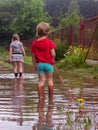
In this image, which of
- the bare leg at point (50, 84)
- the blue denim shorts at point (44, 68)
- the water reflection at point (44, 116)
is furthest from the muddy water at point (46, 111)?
the blue denim shorts at point (44, 68)

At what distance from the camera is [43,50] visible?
911 cm

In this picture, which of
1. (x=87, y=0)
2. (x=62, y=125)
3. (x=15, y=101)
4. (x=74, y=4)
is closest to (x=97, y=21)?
(x=15, y=101)

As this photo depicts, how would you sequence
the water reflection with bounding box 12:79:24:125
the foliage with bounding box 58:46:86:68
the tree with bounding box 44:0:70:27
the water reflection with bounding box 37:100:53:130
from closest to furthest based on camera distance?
the water reflection with bounding box 37:100:53:130
the water reflection with bounding box 12:79:24:125
the foliage with bounding box 58:46:86:68
the tree with bounding box 44:0:70:27

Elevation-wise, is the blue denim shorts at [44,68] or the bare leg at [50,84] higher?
the blue denim shorts at [44,68]

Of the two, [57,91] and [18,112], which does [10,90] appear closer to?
[57,91]

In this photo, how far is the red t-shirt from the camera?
9.09 meters

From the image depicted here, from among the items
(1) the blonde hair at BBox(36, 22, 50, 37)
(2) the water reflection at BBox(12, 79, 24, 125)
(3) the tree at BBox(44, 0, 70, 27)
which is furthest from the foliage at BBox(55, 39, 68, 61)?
(3) the tree at BBox(44, 0, 70, 27)

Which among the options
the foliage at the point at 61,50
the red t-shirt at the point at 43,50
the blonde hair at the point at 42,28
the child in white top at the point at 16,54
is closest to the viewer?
the blonde hair at the point at 42,28

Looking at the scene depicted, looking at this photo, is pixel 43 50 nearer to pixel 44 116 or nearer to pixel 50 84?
pixel 50 84

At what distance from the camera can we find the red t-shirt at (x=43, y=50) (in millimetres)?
9086

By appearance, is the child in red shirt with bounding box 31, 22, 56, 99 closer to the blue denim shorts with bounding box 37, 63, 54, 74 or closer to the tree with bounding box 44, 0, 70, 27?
the blue denim shorts with bounding box 37, 63, 54, 74

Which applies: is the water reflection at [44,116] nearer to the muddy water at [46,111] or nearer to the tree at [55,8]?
the muddy water at [46,111]

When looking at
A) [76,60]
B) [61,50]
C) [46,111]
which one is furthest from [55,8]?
[46,111]

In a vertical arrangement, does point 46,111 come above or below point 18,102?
above
